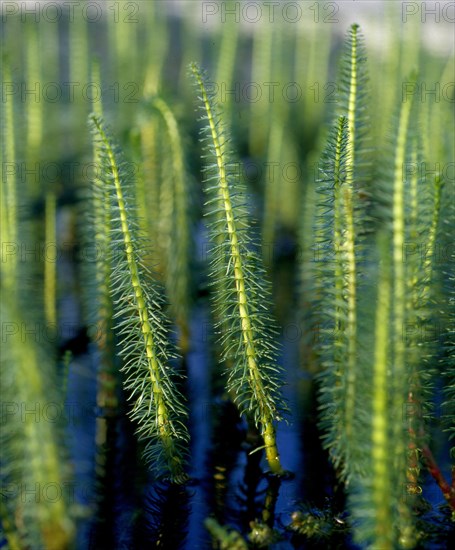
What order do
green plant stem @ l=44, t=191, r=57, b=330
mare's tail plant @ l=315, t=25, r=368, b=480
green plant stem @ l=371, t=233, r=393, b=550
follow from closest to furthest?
green plant stem @ l=371, t=233, r=393, b=550, mare's tail plant @ l=315, t=25, r=368, b=480, green plant stem @ l=44, t=191, r=57, b=330

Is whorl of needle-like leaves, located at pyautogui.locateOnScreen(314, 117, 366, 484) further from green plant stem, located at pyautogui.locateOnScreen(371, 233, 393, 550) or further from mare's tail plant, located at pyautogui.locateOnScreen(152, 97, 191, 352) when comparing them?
mare's tail plant, located at pyautogui.locateOnScreen(152, 97, 191, 352)

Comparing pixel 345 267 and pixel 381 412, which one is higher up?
pixel 345 267

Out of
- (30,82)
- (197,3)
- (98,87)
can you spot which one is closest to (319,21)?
(197,3)

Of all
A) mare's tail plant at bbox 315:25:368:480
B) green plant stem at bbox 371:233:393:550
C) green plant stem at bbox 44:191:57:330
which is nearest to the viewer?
green plant stem at bbox 371:233:393:550

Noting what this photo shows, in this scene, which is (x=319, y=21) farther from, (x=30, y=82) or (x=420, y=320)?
(x=420, y=320)

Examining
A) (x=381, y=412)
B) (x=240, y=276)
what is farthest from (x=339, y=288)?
(x=381, y=412)

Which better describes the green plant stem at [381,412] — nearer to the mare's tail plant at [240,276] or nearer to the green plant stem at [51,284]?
the mare's tail plant at [240,276]

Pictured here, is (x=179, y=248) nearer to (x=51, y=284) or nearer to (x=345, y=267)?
(x=51, y=284)

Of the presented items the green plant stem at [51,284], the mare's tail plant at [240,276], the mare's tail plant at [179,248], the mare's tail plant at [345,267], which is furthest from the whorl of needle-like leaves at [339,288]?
the green plant stem at [51,284]


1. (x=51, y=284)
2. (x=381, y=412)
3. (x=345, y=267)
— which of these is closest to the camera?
(x=381, y=412)

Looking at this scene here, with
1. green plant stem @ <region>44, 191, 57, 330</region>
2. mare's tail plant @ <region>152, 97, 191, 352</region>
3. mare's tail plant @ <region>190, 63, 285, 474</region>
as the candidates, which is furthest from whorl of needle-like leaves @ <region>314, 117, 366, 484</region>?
green plant stem @ <region>44, 191, 57, 330</region>

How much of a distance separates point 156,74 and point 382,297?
2.71 m

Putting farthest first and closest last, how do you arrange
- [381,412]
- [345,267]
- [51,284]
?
1. [51,284]
2. [345,267]
3. [381,412]

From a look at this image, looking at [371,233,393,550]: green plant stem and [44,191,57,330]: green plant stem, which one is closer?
[371,233,393,550]: green plant stem
